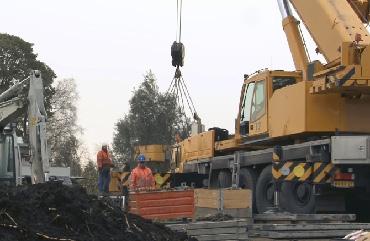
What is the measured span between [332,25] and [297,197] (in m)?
3.49

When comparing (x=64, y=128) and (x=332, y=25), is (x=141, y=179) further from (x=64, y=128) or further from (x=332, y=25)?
(x=64, y=128)

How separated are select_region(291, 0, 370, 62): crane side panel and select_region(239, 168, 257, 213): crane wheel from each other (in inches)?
133

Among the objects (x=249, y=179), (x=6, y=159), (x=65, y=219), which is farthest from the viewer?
(x=249, y=179)

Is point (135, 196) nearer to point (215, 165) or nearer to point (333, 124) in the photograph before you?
point (333, 124)

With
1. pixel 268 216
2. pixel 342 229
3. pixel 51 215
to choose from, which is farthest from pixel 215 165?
pixel 51 215

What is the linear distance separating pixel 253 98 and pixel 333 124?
289 centimetres

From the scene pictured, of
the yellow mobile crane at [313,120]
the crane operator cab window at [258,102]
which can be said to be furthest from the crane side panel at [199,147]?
the crane operator cab window at [258,102]

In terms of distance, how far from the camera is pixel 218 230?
9.98 m

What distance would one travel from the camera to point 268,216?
1195 cm

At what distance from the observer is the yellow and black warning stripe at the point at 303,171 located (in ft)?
42.5

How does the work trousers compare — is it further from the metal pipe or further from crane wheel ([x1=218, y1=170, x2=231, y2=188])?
the metal pipe

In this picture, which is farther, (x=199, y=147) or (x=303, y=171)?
(x=199, y=147)

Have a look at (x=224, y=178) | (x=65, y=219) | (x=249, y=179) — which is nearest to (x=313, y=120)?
(x=249, y=179)

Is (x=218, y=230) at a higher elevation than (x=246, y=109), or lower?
lower
